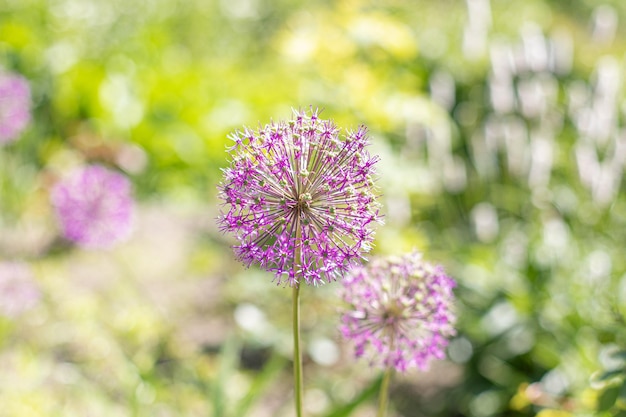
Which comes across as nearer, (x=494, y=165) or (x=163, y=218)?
(x=494, y=165)

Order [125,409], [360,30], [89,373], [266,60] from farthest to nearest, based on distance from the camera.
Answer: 1. [266,60]
2. [360,30]
3. [89,373]
4. [125,409]

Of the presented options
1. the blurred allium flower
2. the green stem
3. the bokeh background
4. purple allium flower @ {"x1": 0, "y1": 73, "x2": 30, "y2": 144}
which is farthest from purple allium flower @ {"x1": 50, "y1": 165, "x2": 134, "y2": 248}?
the green stem

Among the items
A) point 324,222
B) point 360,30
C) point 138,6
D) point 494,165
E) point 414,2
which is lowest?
point 324,222

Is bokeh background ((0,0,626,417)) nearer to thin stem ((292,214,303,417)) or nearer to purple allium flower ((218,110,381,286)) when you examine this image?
purple allium flower ((218,110,381,286))

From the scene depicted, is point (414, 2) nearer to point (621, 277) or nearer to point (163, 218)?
point (163, 218)

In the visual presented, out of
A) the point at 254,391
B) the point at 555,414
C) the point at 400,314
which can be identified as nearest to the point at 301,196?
the point at 400,314

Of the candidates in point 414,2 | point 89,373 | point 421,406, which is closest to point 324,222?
point 421,406

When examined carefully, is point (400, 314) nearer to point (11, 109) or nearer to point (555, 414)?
point (555, 414)
